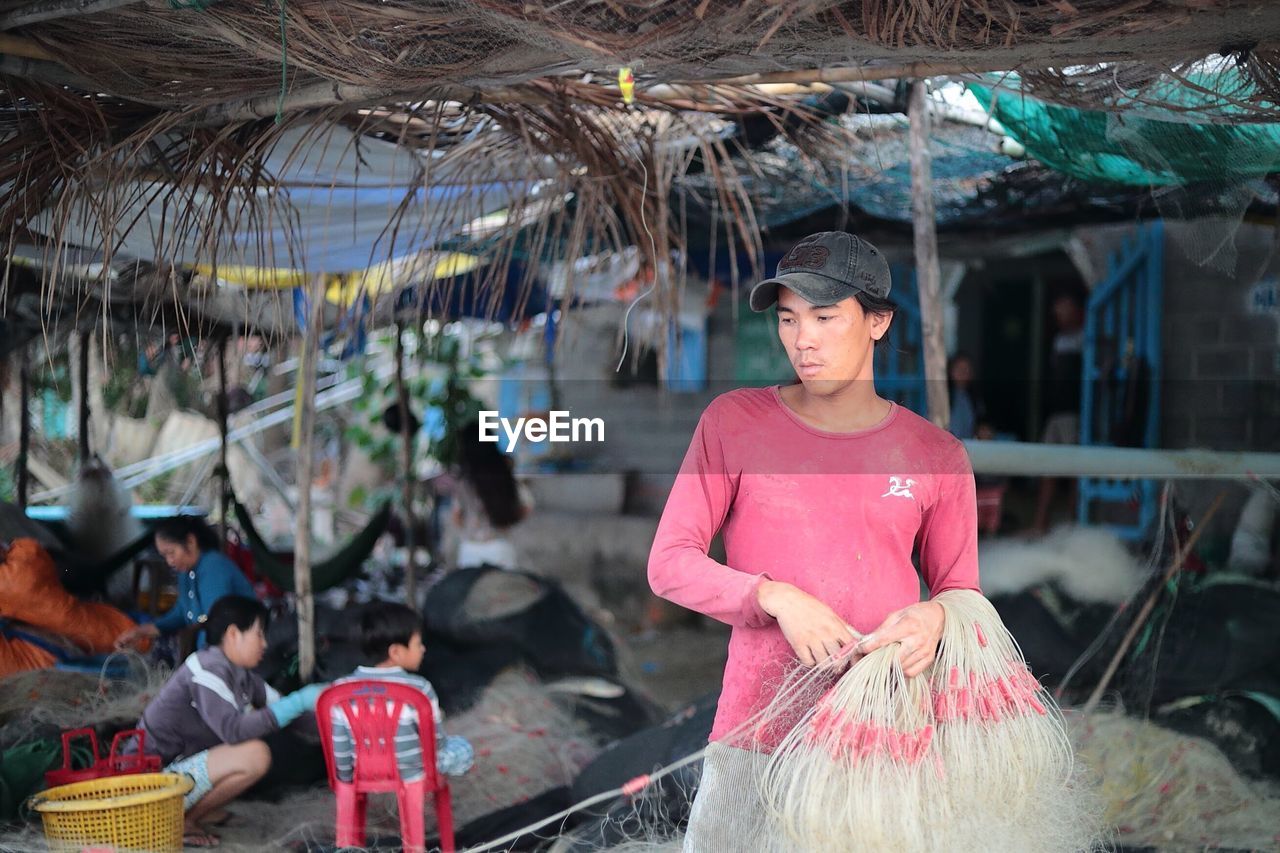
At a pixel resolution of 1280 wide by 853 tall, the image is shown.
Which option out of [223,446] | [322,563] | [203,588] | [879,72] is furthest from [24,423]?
[879,72]

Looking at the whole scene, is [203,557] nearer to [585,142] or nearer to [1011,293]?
[585,142]

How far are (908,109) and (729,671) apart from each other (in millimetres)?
2375

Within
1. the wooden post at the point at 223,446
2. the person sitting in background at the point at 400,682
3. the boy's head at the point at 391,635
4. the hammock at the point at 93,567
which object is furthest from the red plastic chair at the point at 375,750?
the wooden post at the point at 223,446

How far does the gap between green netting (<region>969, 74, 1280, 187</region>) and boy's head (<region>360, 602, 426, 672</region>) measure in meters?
2.10

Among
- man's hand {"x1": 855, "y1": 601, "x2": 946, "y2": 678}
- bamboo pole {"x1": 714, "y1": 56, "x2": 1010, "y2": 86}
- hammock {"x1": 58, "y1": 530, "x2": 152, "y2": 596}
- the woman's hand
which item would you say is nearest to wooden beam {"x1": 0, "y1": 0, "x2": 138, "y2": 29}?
bamboo pole {"x1": 714, "y1": 56, "x2": 1010, "y2": 86}

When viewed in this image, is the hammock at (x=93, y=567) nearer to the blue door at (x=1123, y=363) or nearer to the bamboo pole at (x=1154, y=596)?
the bamboo pole at (x=1154, y=596)

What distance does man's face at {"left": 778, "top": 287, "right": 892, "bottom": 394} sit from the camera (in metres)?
1.86

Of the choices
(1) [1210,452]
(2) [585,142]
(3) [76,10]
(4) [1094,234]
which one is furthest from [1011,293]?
(3) [76,10]

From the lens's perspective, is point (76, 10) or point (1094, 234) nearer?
point (76, 10)

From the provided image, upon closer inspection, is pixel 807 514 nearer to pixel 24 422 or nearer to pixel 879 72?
pixel 879 72

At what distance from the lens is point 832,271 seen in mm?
1831

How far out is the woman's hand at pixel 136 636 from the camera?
15.7 ft

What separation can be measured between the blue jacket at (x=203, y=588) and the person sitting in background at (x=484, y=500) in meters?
2.17

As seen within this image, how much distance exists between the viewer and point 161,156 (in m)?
2.83
